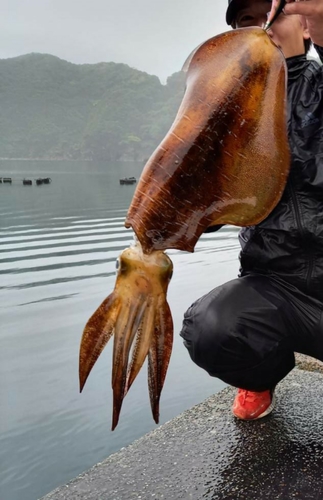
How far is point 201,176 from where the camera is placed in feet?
6.29

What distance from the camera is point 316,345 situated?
2727 mm

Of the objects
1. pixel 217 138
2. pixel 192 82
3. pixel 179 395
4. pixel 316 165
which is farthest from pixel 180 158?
pixel 179 395

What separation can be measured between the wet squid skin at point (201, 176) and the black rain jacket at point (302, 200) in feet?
2.11

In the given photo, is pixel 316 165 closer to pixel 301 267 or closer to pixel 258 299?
pixel 301 267

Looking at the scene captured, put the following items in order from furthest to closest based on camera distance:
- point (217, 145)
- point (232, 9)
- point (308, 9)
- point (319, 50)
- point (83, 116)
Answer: point (83, 116), point (232, 9), point (319, 50), point (308, 9), point (217, 145)

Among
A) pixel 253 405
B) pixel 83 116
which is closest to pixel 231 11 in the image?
pixel 253 405

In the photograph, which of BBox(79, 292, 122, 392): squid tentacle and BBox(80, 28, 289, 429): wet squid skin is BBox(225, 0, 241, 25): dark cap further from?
BBox(79, 292, 122, 392): squid tentacle

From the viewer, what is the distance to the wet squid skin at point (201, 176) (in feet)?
6.15

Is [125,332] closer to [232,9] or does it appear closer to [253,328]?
[253,328]

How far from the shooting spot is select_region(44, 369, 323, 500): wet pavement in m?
2.40

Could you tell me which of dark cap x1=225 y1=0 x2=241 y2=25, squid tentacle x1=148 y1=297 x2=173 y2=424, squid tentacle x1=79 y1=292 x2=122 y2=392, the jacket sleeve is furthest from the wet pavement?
dark cap x1=225 y1=0 x2=241 y2=25

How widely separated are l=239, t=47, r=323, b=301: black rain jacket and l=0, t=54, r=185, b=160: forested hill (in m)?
143

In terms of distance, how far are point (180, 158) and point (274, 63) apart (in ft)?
1.68

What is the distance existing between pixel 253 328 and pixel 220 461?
713mm
